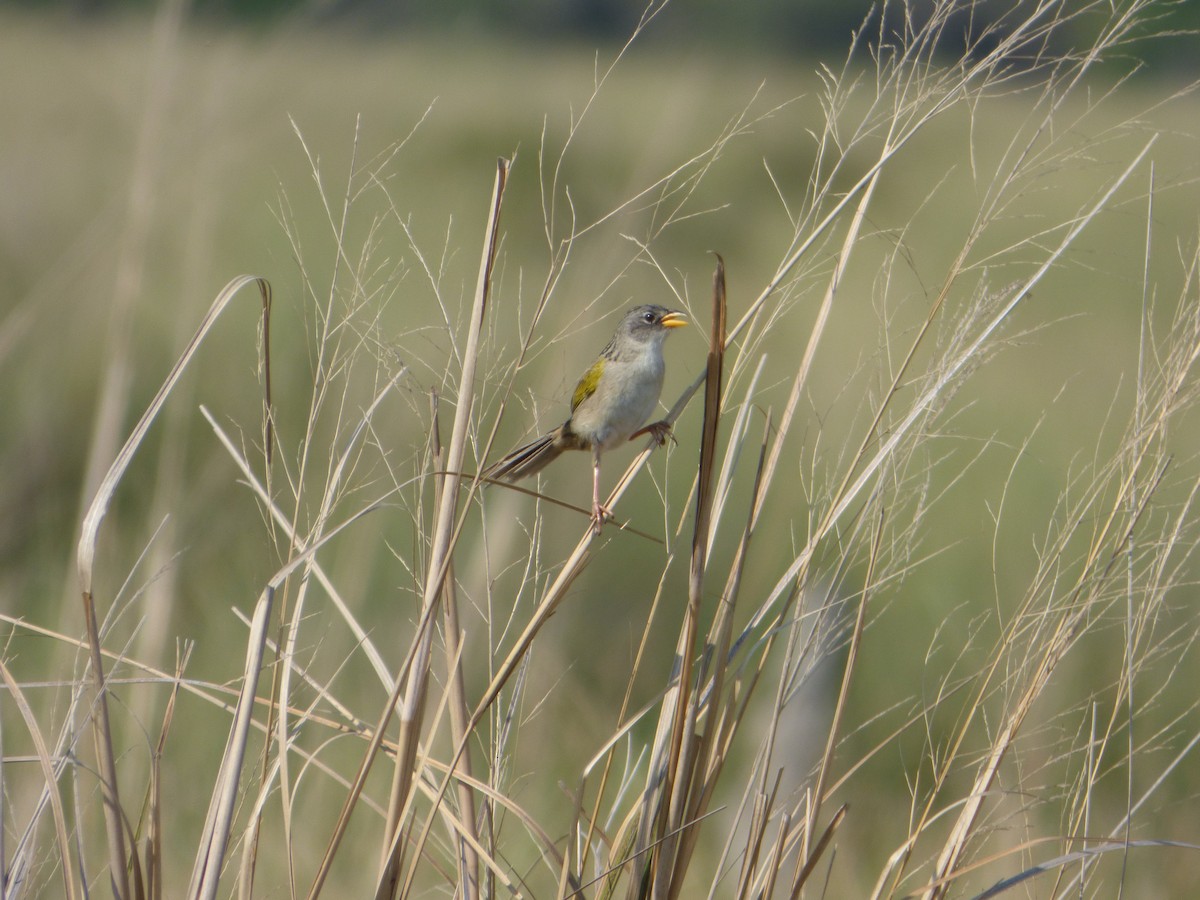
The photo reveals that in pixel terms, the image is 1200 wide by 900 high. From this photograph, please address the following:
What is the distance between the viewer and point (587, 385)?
12.2 ft

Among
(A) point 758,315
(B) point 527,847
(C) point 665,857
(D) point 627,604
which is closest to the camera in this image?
(C) point 665,857

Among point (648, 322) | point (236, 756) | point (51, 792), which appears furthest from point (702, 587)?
point (648, 322)

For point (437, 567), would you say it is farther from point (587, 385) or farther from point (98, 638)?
point (587, 385)

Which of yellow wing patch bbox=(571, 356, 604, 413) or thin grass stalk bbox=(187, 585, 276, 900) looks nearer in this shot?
thin grass stalk bbox=(187, 585, 276, 900)

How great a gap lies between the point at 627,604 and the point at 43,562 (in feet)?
9.27

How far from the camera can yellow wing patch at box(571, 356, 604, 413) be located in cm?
366

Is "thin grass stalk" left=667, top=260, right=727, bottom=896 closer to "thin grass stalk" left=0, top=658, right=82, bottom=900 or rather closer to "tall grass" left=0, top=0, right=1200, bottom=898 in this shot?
"tall grass" left=0, top=0, right=1200, bottom=898

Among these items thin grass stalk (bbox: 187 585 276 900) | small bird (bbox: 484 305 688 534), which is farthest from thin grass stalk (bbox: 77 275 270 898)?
small bird (bbox: 484 305 688 534)

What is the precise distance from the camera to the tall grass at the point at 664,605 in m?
1.74

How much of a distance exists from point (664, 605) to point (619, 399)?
276 centimetres

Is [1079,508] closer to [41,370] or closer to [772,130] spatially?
[41,370]

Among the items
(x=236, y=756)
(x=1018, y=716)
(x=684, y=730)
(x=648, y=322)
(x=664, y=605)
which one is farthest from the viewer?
(x=664, y=605)

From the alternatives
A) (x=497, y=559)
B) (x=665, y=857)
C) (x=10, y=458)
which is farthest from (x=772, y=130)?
(x=665, y=857)

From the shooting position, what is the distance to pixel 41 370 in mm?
4254
